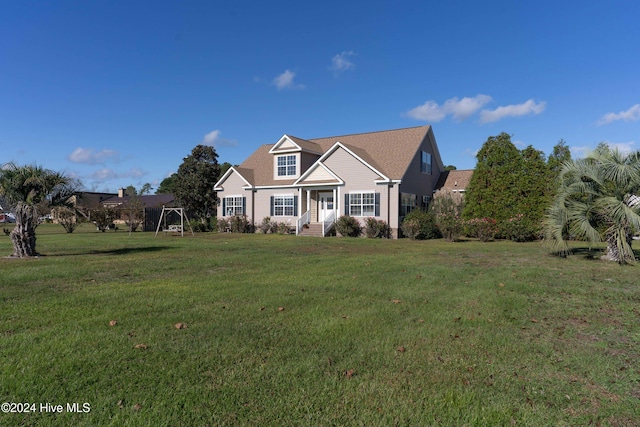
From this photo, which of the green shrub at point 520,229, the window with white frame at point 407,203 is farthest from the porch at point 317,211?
the green shrub at point 520,229

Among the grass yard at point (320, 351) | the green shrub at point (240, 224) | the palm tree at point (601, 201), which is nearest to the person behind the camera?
the grass yard at point (320, 351)

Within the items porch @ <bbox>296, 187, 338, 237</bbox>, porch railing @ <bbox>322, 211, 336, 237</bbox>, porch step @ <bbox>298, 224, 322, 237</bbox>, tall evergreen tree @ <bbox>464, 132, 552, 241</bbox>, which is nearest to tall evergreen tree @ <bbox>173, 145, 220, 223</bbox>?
porch @ <bbox>296, 187, 338, 237</bbox>

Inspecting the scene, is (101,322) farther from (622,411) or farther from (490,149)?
(490,149)

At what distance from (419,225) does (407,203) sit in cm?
301

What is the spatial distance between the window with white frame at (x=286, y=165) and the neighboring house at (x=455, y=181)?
1095cm

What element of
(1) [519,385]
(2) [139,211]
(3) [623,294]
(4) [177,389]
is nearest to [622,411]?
(1) [519,385]

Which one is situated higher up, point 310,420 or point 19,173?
point 19,173

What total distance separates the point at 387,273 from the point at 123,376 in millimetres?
7153

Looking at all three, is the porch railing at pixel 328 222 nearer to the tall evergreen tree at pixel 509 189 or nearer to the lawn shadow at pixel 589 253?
the tall evergreen tree at pixel 509 189

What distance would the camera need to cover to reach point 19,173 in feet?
42.2

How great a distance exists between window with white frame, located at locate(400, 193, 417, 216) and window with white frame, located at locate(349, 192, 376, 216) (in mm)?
1742

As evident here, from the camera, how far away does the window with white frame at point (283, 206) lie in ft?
92.5

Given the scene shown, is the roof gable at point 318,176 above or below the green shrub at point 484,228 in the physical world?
above

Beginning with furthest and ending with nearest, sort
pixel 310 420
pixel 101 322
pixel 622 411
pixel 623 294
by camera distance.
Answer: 1. pixel 623 294
2. pixel 101 322
3. pixel 622 411
4. pixel 310 420
